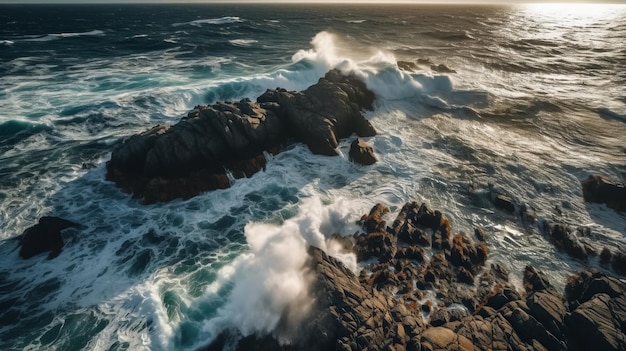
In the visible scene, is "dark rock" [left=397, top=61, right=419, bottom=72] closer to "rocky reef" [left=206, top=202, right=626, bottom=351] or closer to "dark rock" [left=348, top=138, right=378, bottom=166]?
"dark rock" [left=348, top=138, right=378, bottom=166]

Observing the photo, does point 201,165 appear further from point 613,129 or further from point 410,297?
point 613,129

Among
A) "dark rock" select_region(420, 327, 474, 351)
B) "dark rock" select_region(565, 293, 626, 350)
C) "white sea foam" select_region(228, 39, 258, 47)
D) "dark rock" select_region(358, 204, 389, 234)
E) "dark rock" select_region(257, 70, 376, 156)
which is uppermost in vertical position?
"white sea foam" select_region(228, 39, 258, 47)

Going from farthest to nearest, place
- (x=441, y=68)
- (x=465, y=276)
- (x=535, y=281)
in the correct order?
(x=441, y=68)
(x=465, y=276)
(x=535, y=281)

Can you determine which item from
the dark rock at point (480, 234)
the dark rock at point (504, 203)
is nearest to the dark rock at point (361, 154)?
the dark rock at point (504, 203)

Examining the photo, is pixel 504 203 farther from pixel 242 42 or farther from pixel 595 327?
pixel 242 42

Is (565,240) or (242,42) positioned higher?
(242,42)

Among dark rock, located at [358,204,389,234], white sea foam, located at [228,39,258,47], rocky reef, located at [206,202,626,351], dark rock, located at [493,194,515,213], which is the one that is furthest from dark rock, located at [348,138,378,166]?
white sea foam, located at [228,39,258,47]

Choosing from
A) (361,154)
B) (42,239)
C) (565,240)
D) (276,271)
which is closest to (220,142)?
(361,154)
